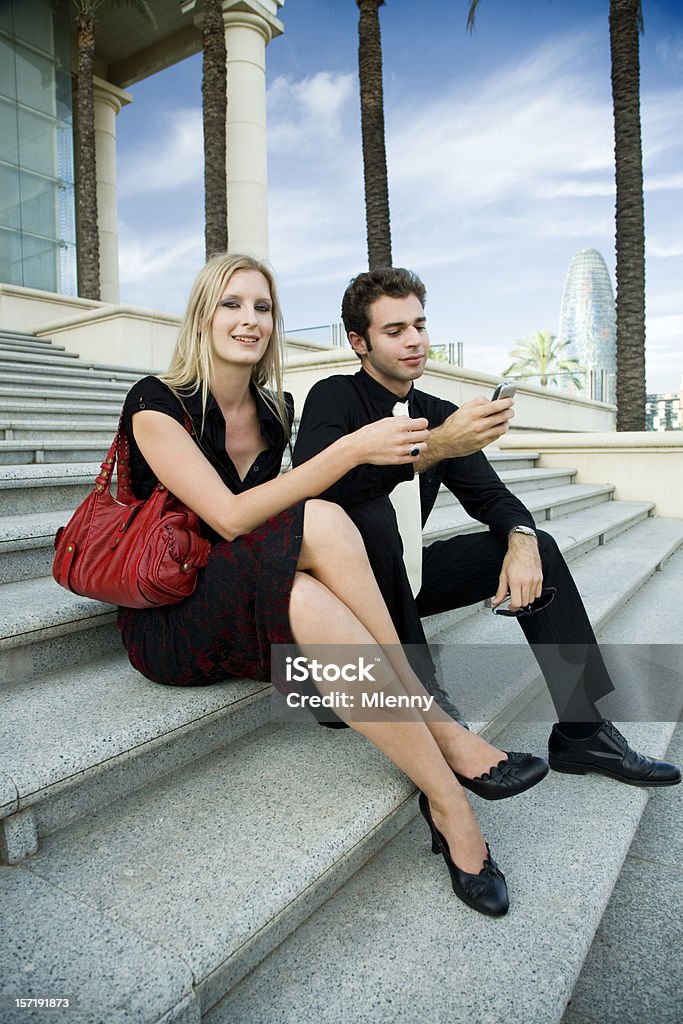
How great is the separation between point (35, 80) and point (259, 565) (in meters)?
16.2

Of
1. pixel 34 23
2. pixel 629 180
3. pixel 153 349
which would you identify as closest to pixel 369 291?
pixel 153 349

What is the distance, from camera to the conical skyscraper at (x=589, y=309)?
114062 millimetres

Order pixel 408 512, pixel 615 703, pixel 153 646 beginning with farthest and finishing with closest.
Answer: pixel 615 703 → pixel 408 512 → pixel 153 646

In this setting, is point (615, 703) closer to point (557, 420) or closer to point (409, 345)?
point (409, 345)

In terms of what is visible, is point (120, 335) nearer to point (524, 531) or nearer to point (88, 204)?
point (88, 204)

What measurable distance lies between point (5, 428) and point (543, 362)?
39.2m

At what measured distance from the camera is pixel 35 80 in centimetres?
1402

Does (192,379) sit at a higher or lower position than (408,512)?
higher

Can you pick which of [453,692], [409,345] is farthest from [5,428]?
[453,692]

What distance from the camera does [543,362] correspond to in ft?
131

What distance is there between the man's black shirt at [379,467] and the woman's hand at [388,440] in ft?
0.84

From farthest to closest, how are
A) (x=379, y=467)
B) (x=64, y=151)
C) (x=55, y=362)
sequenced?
(x=64, y=151), (x=55, y=362), (x=379, y=467)

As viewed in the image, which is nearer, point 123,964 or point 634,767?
point 123,964

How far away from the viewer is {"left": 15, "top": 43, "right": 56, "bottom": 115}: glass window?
540 inches
